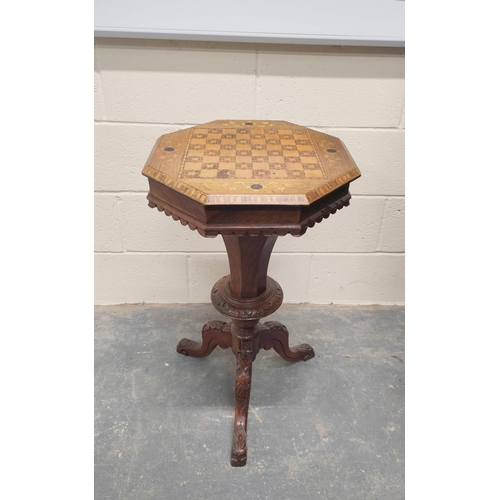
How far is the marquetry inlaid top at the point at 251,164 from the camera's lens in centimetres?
103

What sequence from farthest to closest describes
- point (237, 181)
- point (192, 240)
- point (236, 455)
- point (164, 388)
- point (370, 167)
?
1. point (192, 240)
2. point (370, 167)
3. point (164, 388)
4. point (236, 455)
5. point (237, 181)

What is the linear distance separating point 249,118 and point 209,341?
932 millimetres

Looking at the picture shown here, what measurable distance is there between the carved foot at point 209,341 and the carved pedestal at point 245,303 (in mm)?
36

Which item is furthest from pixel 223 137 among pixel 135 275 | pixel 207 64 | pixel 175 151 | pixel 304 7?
pixel 135 275

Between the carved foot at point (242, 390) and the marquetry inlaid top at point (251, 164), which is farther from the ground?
the marquetry inlaid top at point (251, 164)

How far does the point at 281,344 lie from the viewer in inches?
68.5

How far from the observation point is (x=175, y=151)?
123cm

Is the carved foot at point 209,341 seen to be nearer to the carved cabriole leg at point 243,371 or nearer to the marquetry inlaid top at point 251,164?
the carved cabriole leg at point 243,371

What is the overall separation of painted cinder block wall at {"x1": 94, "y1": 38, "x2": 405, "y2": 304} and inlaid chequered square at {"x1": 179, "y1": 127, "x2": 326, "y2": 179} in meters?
0.38

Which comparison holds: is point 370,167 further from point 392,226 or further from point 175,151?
point 175,151

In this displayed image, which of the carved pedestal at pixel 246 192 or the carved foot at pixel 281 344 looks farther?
the carved foot at pixel 281 344

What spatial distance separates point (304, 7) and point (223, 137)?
0.66 meters

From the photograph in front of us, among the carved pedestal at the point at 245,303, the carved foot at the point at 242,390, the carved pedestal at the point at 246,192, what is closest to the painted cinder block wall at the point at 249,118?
the carved pedestal at the point at 246,192

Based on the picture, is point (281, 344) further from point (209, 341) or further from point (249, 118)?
point (249, 118)
